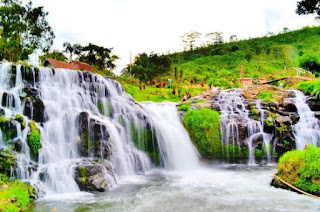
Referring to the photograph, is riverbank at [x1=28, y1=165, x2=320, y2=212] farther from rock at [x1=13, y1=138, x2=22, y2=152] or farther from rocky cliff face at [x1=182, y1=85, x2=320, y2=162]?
rocky cliff face at [x1=182, y1=85, x2=320, y2=162]

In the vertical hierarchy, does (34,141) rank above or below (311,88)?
below

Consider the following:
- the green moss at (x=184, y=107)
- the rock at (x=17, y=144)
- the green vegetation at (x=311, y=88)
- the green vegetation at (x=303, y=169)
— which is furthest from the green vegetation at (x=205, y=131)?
the rock at (x=17, y=144)

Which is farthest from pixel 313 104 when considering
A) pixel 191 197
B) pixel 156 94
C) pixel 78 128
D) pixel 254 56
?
pixel 254 56

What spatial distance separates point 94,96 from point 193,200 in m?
7.23

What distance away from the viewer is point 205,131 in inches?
577

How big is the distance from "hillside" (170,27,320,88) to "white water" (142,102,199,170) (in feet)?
72.4

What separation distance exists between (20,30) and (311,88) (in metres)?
26.2

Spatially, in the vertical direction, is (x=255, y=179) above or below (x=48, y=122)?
below

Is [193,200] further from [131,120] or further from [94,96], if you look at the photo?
[94,96]

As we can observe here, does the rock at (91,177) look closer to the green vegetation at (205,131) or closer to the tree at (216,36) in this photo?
the green vegetation at (205,131)

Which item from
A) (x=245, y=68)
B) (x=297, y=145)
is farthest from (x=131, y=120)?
(x=245, y=68)

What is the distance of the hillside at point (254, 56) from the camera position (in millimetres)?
40250

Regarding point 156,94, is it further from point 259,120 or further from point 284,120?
point 284,120

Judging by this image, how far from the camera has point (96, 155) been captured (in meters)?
10.6
